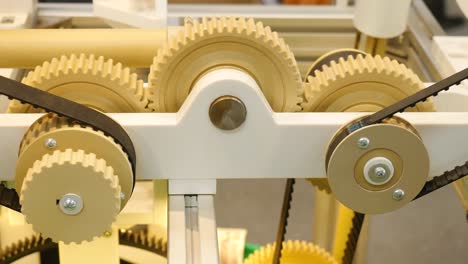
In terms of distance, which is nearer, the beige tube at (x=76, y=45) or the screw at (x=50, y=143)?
the screw at (x=50, y=143)

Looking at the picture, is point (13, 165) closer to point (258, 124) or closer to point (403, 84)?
point (258, 124)

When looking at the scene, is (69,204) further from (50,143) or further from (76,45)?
(76,45)

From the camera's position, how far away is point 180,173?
0.83 m

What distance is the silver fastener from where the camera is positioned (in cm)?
74

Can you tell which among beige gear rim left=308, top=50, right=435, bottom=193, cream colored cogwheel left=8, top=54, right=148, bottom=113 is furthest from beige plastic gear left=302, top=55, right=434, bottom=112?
cream colored cogwheel left=8, top=54, right=148, bottom=113

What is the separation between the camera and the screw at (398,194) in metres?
0.81

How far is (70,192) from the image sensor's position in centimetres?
74

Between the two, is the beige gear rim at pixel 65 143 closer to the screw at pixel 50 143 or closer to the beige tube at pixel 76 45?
the screw at pixel 50 143

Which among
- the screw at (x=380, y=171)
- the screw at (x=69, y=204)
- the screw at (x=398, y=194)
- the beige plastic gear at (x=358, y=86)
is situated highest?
the beige plastic gear at (x=358, y=86)

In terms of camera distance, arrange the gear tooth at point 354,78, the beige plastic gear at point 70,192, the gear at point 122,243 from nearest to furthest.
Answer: the beige plastic gear at point 70,192 < the gear tooth at point 354,78 < the gear at point 122,243

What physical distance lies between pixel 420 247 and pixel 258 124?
2.24 ft

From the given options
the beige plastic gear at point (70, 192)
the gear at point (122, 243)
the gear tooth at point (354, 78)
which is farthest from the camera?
the gear at point (122, 243)

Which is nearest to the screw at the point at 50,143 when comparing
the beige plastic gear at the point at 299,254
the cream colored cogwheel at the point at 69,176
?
the cream colored cogwheel at the point at 69,176

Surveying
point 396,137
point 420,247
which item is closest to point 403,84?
point 396,137
